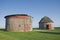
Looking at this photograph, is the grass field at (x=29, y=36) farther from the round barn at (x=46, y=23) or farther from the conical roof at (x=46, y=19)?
the conical roof at (x=46, y=19)

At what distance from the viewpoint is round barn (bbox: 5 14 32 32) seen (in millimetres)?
35500

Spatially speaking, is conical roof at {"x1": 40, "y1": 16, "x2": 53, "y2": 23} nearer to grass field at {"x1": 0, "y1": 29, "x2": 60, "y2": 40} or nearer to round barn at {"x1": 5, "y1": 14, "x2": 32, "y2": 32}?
round barn at {"x1": 5, "y1": 14, "x2": 32, "y2": 32}

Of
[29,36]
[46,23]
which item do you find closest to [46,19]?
[46,23]

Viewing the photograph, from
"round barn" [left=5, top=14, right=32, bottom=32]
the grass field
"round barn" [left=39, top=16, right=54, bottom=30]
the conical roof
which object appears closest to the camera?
the grass field

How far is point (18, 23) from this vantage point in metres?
35.6

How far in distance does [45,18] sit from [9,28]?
70.2ft

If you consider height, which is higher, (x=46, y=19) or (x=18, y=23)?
(x=46, y=19)

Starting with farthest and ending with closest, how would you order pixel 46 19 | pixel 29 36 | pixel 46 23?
pixel 46 19 → pixel 46 23 → pixel 29 36

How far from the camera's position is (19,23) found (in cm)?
3562

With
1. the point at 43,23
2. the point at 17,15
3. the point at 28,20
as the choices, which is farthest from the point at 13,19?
the point at 43,23

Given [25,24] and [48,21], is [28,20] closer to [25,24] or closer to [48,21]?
[25,24]

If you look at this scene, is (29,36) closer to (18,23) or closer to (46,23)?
(18,23)

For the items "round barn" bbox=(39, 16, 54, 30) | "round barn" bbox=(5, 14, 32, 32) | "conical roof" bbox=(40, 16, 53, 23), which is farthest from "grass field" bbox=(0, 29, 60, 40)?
"conical roof" bbox=(40, 16, 53, 23)

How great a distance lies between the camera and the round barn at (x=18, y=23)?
3550cm
